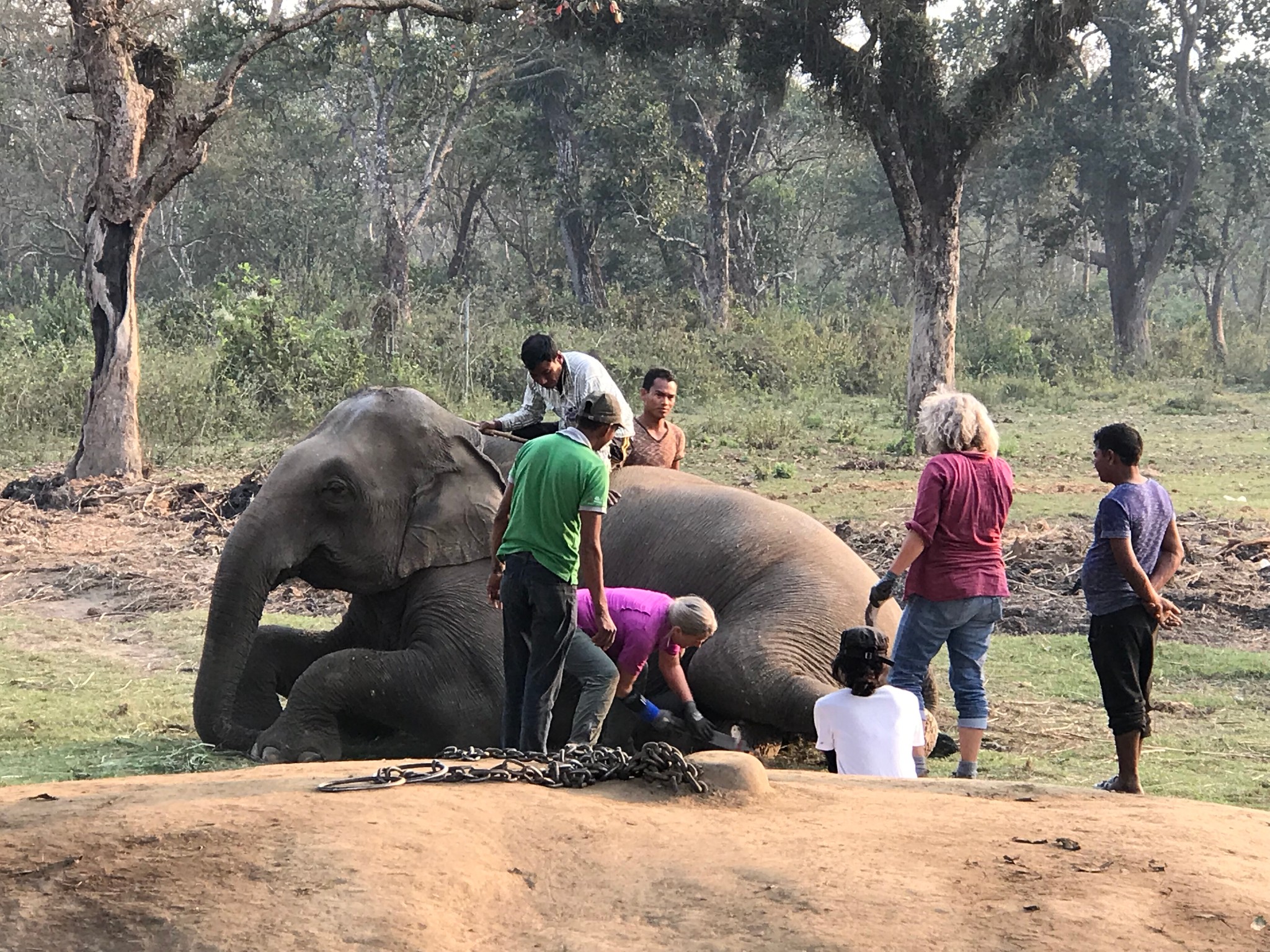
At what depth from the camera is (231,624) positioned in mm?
6543

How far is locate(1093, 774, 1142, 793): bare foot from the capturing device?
603 cm

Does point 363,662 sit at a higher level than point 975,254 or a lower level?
lower

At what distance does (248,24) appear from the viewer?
2738 cm

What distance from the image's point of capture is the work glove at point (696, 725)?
21.6 feet

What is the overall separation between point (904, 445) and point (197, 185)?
2860 cm

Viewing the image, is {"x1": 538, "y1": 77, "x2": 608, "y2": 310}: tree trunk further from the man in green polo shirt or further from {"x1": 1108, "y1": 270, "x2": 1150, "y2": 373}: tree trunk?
the man in green polo shirt

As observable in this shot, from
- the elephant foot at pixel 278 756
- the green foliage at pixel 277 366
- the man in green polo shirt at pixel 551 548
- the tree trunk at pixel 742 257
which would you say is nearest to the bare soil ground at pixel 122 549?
the elephant foot at pixel 278 756

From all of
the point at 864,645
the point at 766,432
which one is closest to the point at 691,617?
the point at 864,645

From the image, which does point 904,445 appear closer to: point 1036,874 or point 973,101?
point 973,101

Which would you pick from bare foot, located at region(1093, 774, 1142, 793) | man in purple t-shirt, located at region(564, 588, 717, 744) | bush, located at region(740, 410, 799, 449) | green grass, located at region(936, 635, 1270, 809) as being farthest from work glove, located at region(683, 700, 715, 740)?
bush, located at region(740, 410, 799, 449)

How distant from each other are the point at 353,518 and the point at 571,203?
101 feet

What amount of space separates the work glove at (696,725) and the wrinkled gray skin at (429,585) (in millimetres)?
184

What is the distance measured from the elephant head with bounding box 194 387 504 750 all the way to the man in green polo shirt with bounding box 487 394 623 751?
1.37 metres

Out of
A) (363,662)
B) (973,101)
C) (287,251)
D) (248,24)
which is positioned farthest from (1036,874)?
(287,251)
